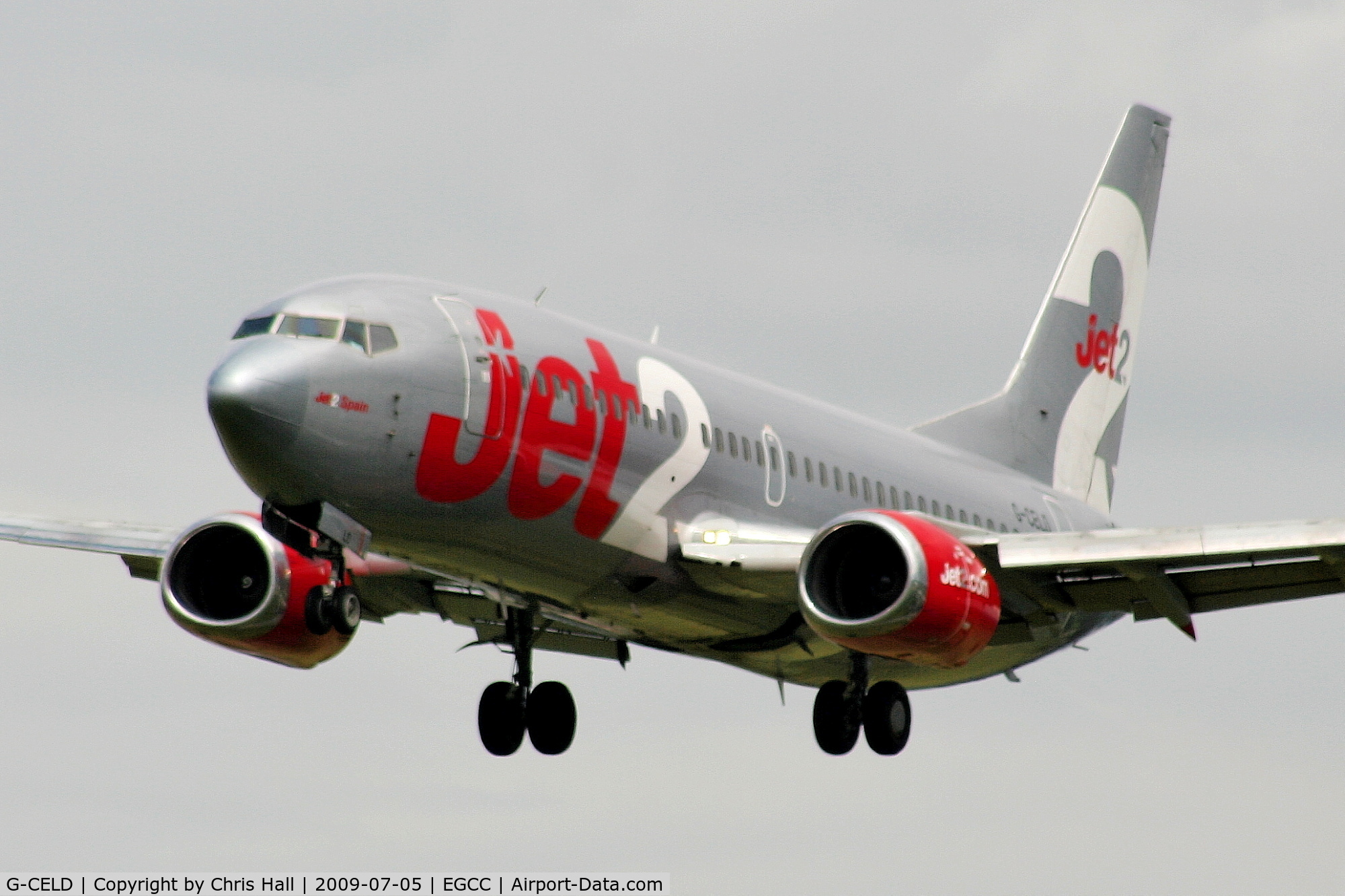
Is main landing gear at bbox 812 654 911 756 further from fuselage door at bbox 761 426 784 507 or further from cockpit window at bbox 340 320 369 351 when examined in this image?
cockpit window at bbox 340 320 369 351

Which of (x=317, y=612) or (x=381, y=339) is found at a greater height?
(x=381, y=339)

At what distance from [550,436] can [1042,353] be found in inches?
747

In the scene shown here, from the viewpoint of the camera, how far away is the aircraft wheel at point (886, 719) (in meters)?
30.1

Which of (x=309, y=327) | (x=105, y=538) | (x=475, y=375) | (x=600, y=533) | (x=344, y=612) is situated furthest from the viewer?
(x=105, y=538)

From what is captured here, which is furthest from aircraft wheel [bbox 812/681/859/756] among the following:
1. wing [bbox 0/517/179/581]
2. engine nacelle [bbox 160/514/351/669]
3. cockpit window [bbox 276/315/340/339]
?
cockpit window [bbox 276/315/340/339]

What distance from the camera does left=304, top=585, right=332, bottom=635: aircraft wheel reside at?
23188mm

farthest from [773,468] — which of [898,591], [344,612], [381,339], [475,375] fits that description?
[344,612]

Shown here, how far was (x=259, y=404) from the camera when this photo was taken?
22000 mm

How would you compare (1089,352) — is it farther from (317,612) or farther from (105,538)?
(317,612)

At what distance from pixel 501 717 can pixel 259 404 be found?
10024 millimetres

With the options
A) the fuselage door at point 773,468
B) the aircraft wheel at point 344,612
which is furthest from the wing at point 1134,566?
the aircraft wheel at point 344,612

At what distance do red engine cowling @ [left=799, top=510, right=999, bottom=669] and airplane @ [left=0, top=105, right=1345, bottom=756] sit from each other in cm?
4

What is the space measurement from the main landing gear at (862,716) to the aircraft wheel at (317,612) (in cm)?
929

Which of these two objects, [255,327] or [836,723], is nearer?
[255,327]
